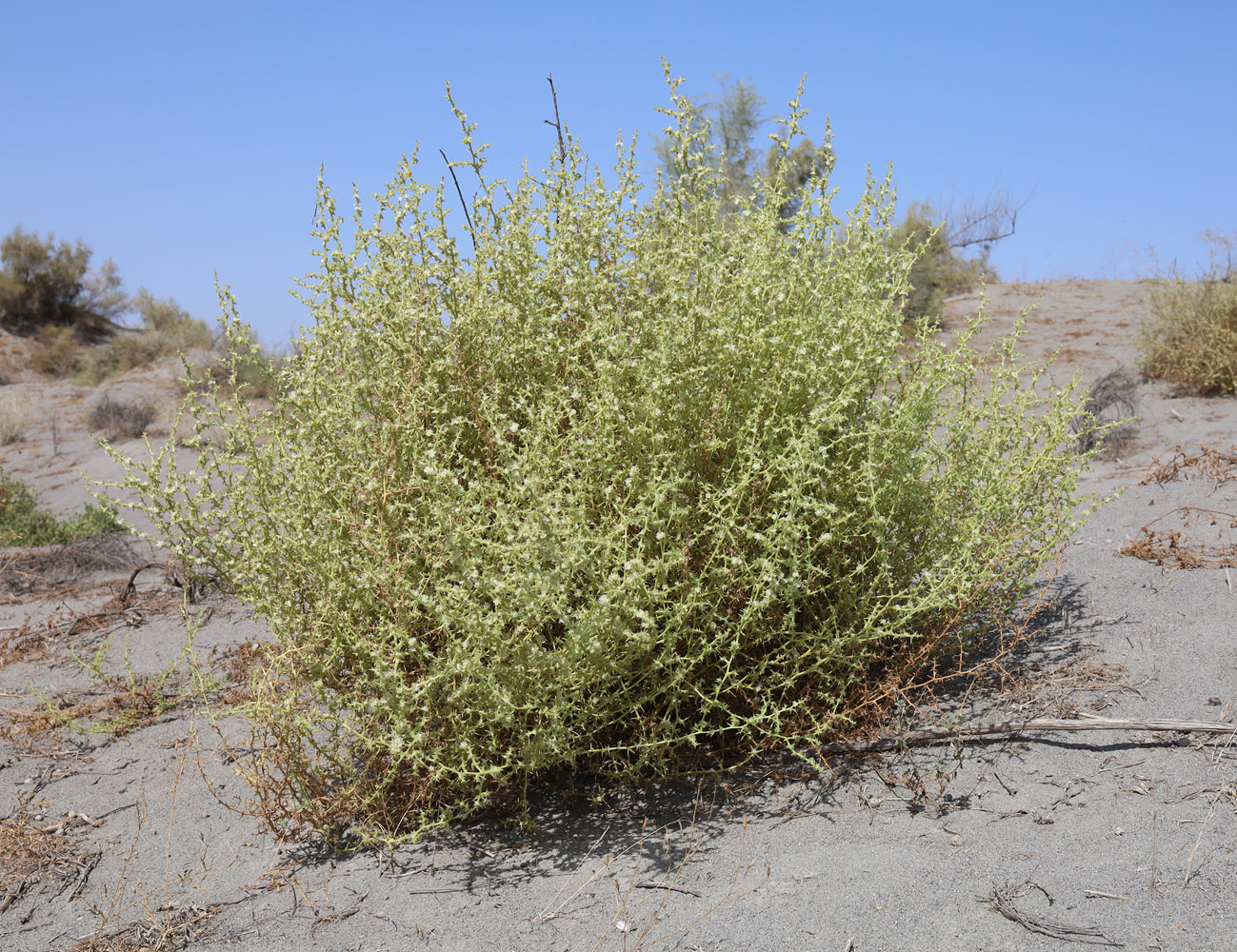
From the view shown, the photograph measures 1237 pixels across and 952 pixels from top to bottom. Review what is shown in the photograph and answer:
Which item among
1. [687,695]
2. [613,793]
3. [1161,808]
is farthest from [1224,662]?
[613,793]

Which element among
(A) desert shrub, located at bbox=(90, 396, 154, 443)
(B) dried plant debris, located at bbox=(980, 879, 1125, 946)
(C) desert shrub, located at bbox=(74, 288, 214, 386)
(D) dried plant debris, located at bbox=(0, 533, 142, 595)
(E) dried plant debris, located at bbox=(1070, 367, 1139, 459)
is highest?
(C) desert shrub, located at bbox=(74, 288, 214, 386)

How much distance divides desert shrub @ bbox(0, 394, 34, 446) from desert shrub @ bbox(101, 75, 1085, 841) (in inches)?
492

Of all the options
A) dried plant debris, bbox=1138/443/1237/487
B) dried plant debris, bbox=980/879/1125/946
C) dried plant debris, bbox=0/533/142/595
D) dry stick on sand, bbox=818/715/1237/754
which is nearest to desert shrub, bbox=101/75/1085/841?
dry stick on sand, bbox=818/715/1237/754

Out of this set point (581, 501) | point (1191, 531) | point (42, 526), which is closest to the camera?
point (581, 501)

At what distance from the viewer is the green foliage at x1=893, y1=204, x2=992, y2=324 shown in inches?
506

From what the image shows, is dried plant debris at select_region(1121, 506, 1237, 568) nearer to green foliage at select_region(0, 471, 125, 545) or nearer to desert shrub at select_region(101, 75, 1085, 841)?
desert shrub at select_region(101, 75, 1085, 841)

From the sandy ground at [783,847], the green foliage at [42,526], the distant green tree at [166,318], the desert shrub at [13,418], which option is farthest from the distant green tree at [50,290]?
the sandy ground at [783,847]

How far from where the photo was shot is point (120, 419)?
13289 mm

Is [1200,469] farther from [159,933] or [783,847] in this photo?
[159,933]

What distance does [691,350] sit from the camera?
2.63 m

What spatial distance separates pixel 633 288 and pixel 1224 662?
250cm

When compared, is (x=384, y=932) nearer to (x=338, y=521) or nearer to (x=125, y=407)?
(x=338, y=521)

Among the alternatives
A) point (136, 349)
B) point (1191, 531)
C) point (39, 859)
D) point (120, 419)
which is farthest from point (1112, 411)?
point (136, 349)

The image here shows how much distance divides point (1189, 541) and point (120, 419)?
13347 millimetres
